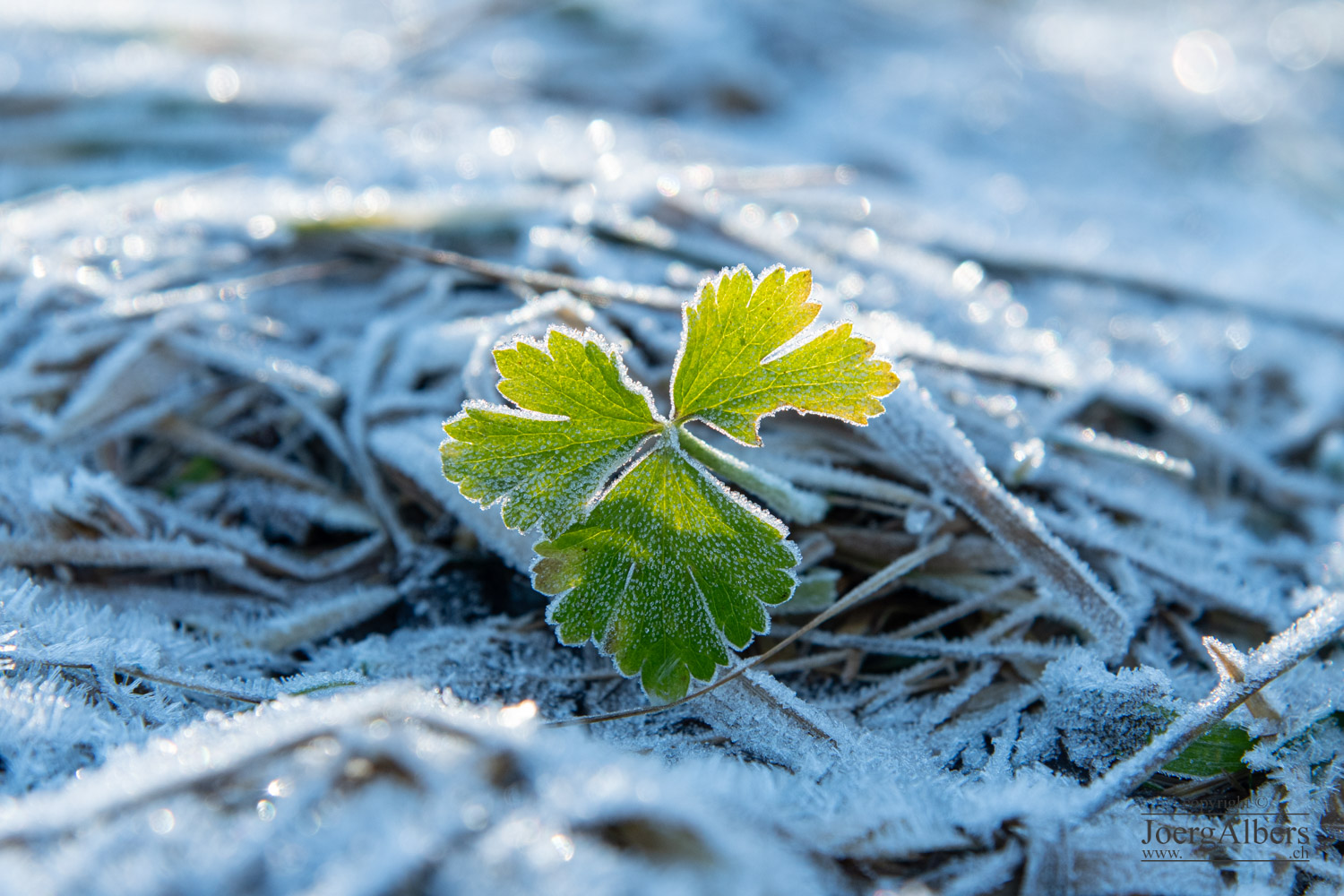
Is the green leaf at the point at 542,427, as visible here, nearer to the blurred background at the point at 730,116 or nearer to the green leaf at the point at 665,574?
the green leaf at the point at 665,574

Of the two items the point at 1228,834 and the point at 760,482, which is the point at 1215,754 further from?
the point at 760,482

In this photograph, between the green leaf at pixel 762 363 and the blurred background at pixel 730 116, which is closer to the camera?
the green leaf at pixel 762 363

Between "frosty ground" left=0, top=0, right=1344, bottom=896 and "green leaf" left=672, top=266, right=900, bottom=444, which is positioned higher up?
"green leaf" left=672, top=266, right=900, bottom=444

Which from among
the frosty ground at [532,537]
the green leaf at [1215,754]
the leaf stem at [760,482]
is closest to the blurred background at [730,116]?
the frosty ground at [532,537]

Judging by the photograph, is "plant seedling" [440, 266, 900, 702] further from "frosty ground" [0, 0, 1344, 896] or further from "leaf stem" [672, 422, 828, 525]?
"frosty ground" [0, 0, 1344, 896]

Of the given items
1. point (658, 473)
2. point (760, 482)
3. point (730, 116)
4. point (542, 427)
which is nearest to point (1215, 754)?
point (760, 482)

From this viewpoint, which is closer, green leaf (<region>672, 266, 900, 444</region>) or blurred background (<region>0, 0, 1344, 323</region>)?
green leaf (<region>672, 266, 900, 444</region>)

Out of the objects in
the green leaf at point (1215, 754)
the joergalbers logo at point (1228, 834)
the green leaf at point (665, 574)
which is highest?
the green leaf at point (665, 574)

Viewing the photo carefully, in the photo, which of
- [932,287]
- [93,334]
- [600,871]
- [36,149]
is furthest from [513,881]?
[36,149]

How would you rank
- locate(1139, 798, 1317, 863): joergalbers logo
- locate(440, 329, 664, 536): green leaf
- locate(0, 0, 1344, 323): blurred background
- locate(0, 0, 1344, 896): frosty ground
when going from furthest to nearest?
locate(0, 0, 1344, 323): blurred background → locate(440, 329, 664, 536): green leaf → locate(1139, 798, 1317, 863): joergalbers logo → locate(0, 0, 1344, 896): frosty ground

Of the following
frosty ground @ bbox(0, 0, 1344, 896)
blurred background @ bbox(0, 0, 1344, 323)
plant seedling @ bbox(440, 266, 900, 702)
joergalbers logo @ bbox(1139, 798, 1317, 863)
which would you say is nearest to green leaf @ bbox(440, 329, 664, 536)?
plant seedling @ bbox(440, 266, 900, 702)
